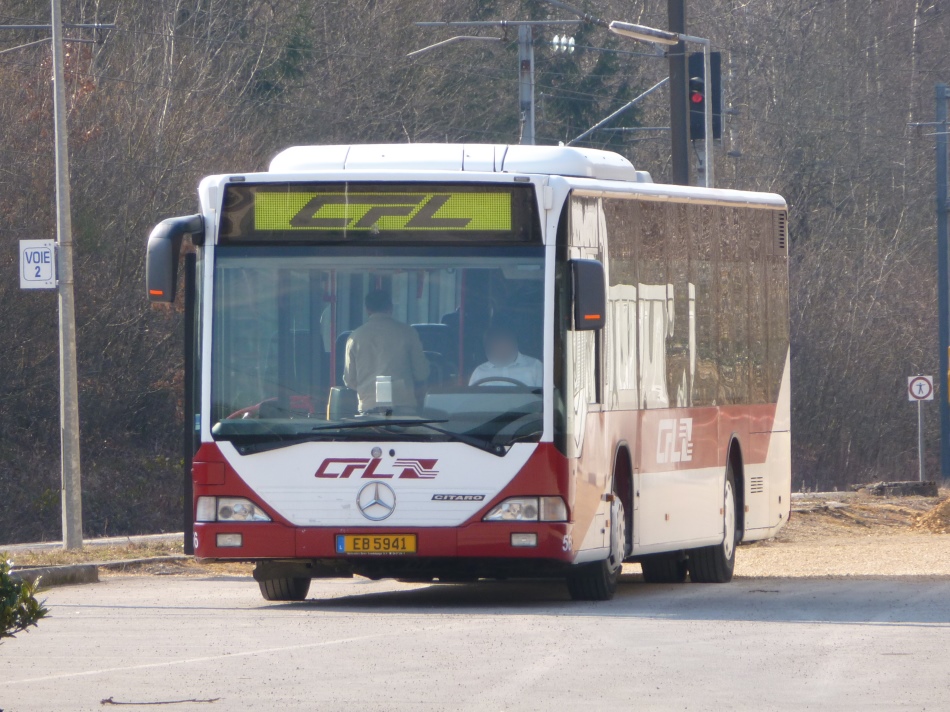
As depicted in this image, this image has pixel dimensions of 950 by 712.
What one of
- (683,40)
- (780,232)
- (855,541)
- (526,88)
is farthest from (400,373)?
(526,88)

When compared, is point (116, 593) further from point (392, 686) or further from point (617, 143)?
point (617, 143)

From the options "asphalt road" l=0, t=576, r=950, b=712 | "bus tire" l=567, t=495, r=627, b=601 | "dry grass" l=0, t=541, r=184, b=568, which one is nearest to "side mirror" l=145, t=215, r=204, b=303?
"asphalt road" l=0, t=576, r=950, b=712

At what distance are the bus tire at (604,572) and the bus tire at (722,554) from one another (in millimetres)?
2268

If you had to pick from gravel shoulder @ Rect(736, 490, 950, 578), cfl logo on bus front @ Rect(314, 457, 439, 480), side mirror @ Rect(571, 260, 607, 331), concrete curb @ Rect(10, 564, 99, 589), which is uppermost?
side mirror @ Rect(571, 260, 607, 331)

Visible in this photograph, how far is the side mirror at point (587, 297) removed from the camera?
12.3m

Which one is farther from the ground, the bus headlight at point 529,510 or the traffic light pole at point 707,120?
the traffic light pole at point 707,120

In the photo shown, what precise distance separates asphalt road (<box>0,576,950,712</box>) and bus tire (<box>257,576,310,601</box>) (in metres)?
0.23

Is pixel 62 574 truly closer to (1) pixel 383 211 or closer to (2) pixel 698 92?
(1) pixel 383 211

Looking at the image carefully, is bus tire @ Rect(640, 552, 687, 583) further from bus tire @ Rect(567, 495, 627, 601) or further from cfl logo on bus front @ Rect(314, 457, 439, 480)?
cfl logo on bus front @ Rect(314, 457, 439, 480)

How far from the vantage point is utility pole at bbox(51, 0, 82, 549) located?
1814cm

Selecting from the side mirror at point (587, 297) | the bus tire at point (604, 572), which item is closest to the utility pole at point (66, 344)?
the bus tire at point (604, 572)

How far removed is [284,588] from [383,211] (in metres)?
2.92

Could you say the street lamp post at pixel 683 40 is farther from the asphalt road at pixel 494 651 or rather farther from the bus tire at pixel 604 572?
the bus tire at pixel 604 572

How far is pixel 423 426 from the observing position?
12320 mm
